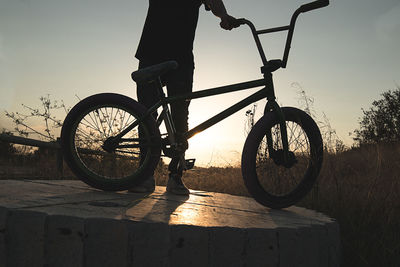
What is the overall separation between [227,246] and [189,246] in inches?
7.5

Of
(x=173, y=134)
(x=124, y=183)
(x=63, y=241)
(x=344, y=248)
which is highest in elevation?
(x=173, y=134)

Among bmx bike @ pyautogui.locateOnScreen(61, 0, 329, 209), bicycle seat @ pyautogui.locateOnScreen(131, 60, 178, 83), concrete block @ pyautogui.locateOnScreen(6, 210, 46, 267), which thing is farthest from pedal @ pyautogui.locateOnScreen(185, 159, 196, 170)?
concrete block @ pyautogui.locateOnScreen(6, 210, 46, 267)

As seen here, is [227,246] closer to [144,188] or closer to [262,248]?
[262,248]

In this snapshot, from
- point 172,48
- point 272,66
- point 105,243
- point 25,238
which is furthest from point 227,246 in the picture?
point 172,48

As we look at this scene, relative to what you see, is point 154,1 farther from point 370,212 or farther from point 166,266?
point 370,212

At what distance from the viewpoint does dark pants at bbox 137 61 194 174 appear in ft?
9.26

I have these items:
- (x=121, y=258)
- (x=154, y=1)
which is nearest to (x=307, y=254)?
(x=121, y=258)

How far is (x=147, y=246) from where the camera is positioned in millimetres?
1435

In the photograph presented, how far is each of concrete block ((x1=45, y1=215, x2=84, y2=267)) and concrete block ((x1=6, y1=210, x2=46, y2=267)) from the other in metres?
0.04

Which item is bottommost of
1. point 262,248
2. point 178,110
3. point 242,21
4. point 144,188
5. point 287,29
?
point 262,248

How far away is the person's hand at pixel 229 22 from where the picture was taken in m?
2.55

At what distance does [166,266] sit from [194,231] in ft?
0.67

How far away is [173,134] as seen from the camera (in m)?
2.54

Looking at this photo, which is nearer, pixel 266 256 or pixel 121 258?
pixel 121 258
